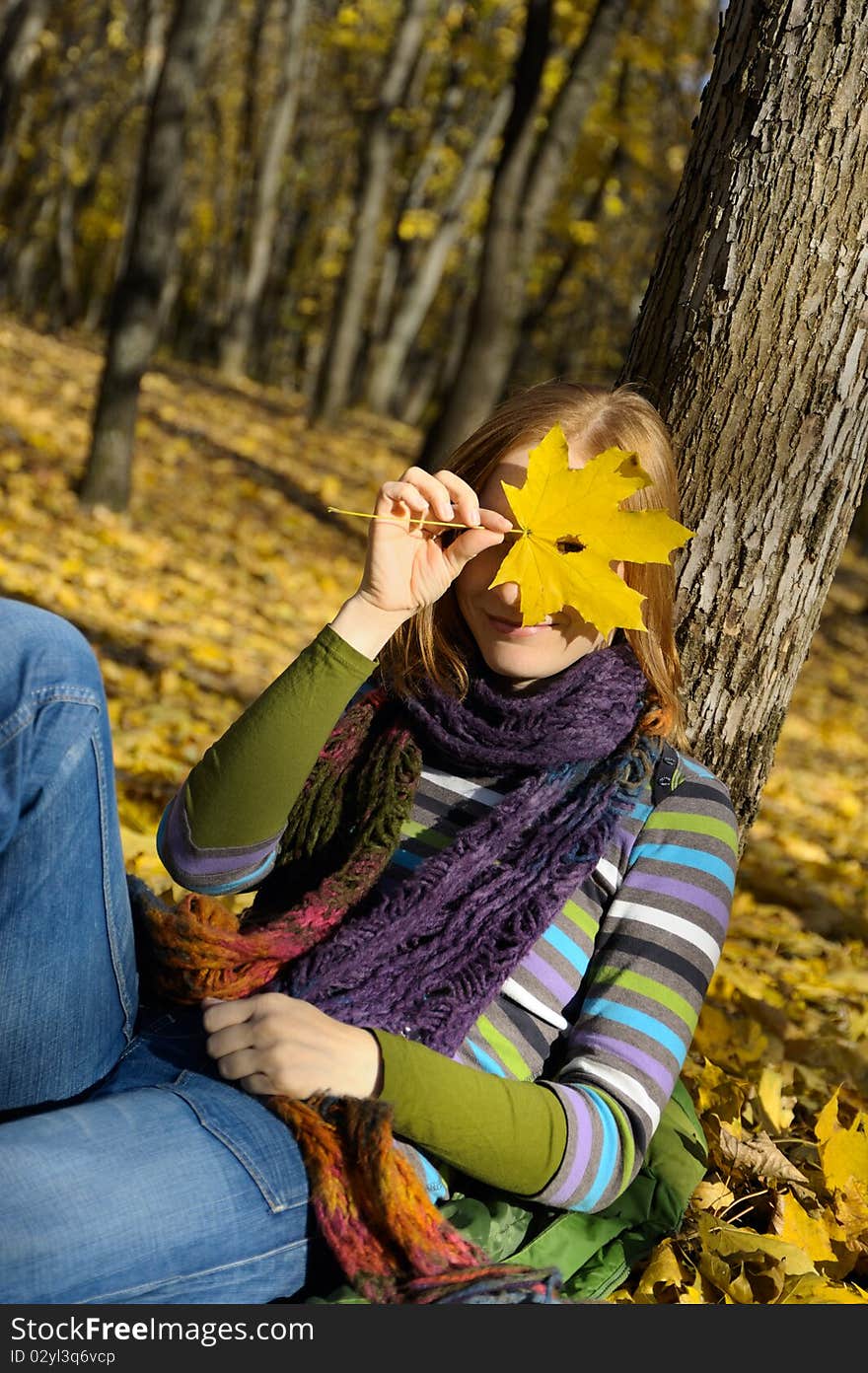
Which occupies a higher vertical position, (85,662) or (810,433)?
(810,433)

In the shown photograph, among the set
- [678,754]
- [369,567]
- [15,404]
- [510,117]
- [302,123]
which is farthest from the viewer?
[302,123]

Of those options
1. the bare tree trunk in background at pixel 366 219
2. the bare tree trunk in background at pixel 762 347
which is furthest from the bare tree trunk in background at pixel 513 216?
the bare tree trunk in background at pixel 762 347

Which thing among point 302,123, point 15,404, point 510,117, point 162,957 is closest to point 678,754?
point 162,957

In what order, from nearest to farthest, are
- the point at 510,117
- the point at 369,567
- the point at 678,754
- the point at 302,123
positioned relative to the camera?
1. the point at 369,567
2. the point at 678,754
3. the point at 510,117
4. the point at 302,123

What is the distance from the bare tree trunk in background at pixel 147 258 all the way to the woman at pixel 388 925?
565 cm

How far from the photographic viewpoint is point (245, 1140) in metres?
1.56

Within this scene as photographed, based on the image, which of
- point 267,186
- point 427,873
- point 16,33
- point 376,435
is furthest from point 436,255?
point 427,873

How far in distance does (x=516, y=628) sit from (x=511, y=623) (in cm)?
1

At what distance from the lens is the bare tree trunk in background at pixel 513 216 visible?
816cm

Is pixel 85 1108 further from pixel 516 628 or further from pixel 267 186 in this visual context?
pixel 267 186

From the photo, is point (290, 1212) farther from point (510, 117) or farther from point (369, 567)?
point (510, 117)

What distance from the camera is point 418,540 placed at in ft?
5.89

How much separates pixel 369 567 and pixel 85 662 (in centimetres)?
44

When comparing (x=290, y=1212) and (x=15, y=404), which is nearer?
(x=290, y=1212)
